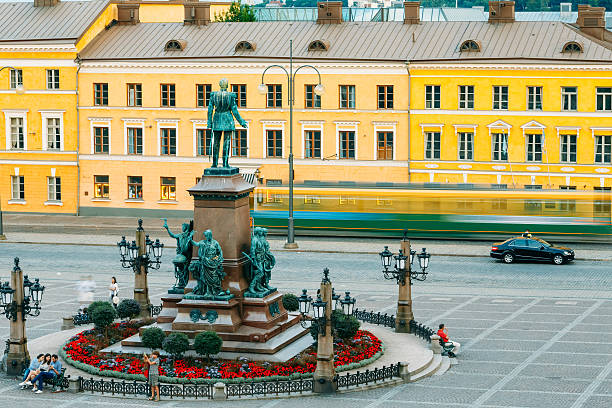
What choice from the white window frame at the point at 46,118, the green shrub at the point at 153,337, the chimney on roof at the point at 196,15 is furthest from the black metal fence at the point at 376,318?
the chimney on roof at the point at 196,15

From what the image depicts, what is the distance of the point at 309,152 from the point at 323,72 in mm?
5266

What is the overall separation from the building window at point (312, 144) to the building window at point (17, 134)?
19.7 meters

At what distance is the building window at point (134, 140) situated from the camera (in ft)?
244

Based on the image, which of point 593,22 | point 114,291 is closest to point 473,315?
point 114,291

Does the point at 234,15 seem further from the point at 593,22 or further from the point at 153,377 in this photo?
the point at 153,377

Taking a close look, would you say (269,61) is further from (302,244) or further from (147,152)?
(302,244)

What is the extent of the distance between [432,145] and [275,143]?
10278 millimetres

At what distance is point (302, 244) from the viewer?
6266 cm

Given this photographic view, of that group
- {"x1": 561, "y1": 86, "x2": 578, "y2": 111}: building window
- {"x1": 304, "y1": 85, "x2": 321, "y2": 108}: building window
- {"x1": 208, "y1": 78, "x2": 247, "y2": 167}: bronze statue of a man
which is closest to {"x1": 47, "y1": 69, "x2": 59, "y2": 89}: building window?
{"x1": 304, "y1": 85, "x2": 321, "y2": 108}: building window

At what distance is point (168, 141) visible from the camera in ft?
243

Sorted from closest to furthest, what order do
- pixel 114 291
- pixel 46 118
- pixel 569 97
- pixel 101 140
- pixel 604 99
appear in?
pixel 114 291 < pixel 604 99 < pixel 569 97 < pixel 101 140 < pixel 46 118

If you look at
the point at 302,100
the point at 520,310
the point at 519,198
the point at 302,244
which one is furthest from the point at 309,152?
the point at 520,310

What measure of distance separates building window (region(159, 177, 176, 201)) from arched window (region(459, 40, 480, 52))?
20806 millimetres

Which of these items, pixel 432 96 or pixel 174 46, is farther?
pixel 174 46
